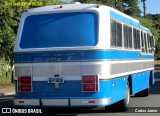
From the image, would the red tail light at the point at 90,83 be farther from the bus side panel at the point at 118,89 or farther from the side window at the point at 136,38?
the side window at the point at 136,38

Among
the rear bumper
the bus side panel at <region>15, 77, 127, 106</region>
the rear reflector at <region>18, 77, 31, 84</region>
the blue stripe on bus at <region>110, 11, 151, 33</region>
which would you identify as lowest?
the rear bumper

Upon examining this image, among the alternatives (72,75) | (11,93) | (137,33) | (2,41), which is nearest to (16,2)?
(2,41)

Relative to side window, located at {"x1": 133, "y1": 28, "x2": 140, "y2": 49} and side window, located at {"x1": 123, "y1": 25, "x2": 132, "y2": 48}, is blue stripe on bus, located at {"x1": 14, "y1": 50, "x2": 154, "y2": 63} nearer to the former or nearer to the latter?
side window, located at {"x1": 123, "y1": 25, "x2": 132, "y2": 48}

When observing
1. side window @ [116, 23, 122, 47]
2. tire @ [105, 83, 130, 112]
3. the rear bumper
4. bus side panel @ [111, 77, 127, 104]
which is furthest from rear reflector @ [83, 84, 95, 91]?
tire @ [105, 83, 130, 112]

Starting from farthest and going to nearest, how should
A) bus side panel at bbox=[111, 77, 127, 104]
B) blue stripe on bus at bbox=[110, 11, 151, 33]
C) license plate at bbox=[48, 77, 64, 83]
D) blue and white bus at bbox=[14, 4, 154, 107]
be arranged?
blue stripe on bus at bbox=[110, 11, 151, 33] < bus side panel at bbox=[111, 77, 127, 104] < license plate at bbox=[48, 77, 64, 83] < blue and white bus at bbox=[14, 4, 154, 107]

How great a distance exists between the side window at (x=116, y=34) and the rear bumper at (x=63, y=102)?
1665mm

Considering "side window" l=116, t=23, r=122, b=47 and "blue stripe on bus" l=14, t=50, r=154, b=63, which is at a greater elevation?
"side window" l=116, t=23, r=122, b=47

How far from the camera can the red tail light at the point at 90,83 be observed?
11570mm

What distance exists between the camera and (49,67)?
39.3 feet

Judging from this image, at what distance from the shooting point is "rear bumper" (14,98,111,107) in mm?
11602

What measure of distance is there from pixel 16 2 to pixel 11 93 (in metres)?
8.63

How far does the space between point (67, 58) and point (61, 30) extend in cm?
78

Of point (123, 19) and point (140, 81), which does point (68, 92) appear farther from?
point (140, 81)

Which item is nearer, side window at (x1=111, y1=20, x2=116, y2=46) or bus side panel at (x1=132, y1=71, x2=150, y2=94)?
side window at (x1=111, y1=20, x2=116, y2=46)
